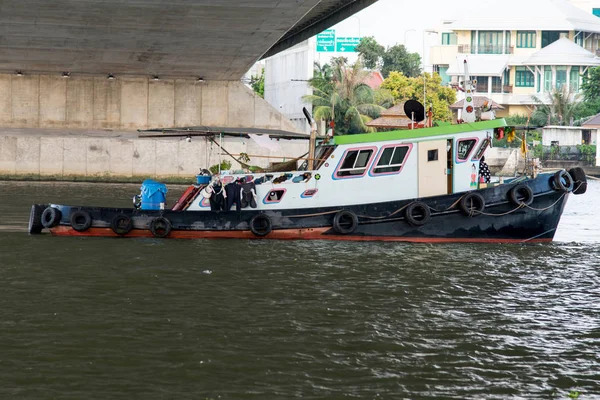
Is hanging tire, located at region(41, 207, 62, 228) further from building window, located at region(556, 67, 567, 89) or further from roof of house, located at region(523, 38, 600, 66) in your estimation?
building window, located at region(556, 67, 567, 89)

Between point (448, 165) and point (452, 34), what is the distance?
86.0 m

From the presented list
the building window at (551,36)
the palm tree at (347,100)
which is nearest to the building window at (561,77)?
the building window at (551,36)

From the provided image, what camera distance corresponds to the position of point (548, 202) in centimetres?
2316

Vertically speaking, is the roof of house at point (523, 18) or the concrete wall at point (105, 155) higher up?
the roof of house at point (523, 18)

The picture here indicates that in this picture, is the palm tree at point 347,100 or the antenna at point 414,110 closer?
the antenna at point 414,110

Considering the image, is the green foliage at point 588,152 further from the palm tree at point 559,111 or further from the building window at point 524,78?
the building window at point 524,78

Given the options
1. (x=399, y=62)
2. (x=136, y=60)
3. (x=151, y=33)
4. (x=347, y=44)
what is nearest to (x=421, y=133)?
(x=151, y=33)

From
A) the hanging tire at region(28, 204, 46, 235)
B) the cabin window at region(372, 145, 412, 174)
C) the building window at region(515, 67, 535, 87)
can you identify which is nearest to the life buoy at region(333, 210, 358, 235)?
the cabin window at region(372, 145, 412, 174)

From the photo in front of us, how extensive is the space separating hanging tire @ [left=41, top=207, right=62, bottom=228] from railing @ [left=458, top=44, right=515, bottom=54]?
80.3 meters

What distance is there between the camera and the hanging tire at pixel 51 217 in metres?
23.6

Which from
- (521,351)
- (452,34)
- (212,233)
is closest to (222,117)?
(212,233)

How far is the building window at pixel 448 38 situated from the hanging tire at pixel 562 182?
8490cm

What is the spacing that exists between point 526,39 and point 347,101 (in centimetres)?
3205

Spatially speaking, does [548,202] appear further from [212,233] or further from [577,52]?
[577,52]
